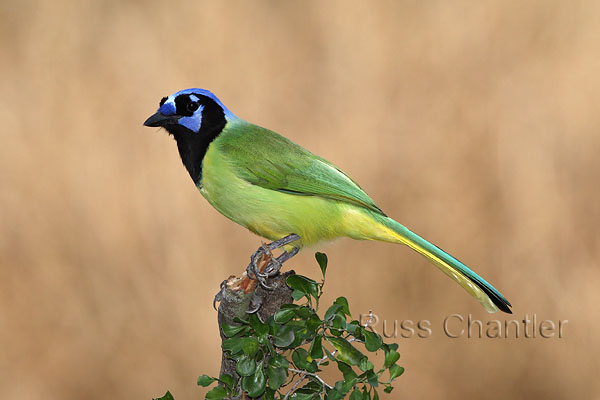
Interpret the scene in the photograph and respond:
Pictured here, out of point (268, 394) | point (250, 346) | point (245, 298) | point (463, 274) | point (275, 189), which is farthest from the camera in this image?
point (275, 189)

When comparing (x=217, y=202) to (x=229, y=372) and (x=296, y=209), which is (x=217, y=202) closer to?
(x=296, y=209)

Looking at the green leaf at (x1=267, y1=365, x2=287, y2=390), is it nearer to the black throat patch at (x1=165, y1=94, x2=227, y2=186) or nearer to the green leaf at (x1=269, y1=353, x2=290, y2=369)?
the green leaf at (x1=269, y1=353, x2=290, y2=369)

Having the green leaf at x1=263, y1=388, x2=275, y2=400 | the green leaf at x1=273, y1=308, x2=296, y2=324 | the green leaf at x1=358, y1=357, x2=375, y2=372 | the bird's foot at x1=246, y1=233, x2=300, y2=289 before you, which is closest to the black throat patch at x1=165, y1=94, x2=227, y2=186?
the bird's foot at x1=246, y1=233, x2=300, y2=289

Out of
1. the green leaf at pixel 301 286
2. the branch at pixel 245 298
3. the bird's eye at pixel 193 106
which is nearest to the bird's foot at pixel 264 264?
the branch at pixel 245 298

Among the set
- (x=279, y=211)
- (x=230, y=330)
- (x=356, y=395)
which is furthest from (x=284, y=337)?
(x=279, y=211)

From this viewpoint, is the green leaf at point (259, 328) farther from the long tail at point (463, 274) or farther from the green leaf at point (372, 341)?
the long tail at point (463, 274)

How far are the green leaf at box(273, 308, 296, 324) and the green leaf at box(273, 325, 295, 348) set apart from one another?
0.07ft

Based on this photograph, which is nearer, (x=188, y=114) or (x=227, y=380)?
(x=227, y=380)

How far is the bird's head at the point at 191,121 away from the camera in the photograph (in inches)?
101

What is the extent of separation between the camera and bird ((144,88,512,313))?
2455mm

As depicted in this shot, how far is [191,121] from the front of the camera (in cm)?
259

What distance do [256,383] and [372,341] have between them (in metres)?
0.35

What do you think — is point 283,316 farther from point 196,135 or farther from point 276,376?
point 196,135

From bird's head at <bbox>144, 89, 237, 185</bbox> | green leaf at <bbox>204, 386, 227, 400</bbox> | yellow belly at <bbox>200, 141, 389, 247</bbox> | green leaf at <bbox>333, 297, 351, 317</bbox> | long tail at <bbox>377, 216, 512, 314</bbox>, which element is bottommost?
green leaf at <bbox>204, 386, 227, 400</bbox>
